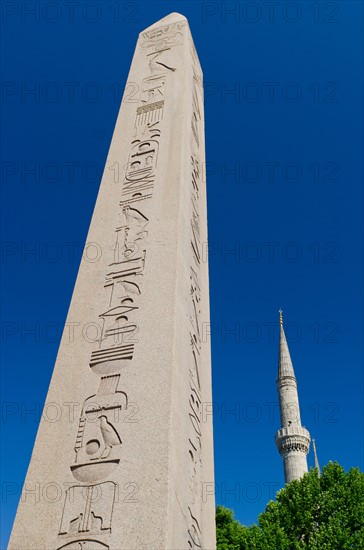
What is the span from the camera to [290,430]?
3519 centimetres

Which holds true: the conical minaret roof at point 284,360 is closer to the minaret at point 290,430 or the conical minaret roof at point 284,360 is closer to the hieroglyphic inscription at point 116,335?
the minaret at point 290,430

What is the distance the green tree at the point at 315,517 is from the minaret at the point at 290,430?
50.6ft

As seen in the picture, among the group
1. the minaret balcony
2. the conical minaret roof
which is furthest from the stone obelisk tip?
the conical minaret roof

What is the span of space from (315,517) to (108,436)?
1680 centimetres

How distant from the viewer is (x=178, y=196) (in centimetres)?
442

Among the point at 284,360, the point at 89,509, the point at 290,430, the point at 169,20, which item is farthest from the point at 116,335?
the point at 284,360

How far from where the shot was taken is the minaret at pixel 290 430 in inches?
1351

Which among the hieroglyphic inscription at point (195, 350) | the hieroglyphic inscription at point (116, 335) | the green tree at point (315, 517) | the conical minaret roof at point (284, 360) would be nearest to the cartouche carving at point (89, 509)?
the hieroglyphic inscription at point (116, 335)

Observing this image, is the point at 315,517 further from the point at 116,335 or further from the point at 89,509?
the point at 89,509

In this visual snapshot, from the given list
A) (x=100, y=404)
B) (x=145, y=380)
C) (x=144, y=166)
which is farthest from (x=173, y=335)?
(x=144, y=166)

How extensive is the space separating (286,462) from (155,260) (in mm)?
34041

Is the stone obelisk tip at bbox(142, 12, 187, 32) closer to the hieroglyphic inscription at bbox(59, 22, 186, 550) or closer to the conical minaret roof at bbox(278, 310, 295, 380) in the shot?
the hieroglyphic inscription at bbox(59, 22, 186, 550)

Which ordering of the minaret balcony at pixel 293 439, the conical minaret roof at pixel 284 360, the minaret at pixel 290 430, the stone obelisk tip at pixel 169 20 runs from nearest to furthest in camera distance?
the stone obelisk tip at pixel 169 20, the minaret at pixel 290 430, the minaret balcony at pixel 293 439, the conical minaret roof at pixel 284 360

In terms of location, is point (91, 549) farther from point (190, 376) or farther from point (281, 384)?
point (281, 384)
